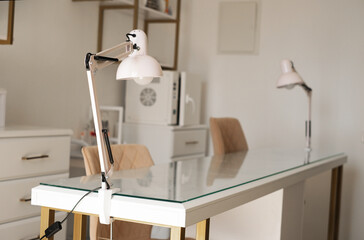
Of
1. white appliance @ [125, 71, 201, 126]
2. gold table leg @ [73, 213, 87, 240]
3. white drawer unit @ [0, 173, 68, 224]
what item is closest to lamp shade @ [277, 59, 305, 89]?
white appliance @ [125, 71, 201, 126]

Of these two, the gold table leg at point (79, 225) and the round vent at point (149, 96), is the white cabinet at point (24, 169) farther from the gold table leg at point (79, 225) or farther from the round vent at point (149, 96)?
the round vent at point (149, 96)

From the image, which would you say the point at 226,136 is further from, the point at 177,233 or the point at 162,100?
the point at 177,233

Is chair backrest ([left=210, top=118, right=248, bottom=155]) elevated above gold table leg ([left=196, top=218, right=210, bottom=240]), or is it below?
above

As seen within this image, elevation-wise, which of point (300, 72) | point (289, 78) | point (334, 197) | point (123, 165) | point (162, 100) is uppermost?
point (300, 72)

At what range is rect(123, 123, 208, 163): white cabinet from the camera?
13.2 feet

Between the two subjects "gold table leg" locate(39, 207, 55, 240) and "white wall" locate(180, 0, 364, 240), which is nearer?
"gold table leg" locate(39, 207, 55, 240)

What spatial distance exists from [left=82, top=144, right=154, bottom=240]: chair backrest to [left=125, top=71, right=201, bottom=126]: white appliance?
5.44 ft

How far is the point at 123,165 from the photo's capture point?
2.34 metres

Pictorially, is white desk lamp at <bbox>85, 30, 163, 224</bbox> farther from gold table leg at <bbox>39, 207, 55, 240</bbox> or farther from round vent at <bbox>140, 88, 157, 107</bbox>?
round vent at <bbox>140, 88, 157, 107</bbox>

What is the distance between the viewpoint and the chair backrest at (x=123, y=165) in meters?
2.03

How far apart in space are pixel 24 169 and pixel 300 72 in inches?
101

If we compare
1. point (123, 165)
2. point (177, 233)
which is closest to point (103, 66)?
point (177, 233)

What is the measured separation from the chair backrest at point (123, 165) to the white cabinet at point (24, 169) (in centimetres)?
57

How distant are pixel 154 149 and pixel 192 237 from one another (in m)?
1.60
